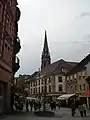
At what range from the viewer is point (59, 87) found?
337ft

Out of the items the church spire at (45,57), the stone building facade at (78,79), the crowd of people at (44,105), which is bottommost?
the crowd of people at (44,105)

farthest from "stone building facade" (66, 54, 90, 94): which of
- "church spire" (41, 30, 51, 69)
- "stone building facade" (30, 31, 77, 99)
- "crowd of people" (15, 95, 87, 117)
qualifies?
"church spire" (41, 30, 51, 69)

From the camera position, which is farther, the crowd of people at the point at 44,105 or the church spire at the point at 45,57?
the church spire at the point at 45,57

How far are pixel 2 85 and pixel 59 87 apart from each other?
71.2m

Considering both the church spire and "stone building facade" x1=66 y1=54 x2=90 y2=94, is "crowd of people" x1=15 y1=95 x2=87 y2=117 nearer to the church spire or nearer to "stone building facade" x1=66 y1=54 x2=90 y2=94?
"stone building facade" x1=66 y1=54 x2=90 y2=94

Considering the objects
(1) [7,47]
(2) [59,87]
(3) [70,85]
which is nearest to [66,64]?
(2) [59,87]

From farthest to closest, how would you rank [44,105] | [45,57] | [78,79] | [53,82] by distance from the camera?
[45,57], [53,82], [78,79], [44,105]

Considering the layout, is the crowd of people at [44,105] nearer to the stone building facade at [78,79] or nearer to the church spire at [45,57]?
the stone building facade at [78,79]

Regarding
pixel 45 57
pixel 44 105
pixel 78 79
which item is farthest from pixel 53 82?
pixel 44 105

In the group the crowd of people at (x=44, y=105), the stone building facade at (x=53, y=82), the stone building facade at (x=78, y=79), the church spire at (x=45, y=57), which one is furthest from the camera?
the church spire at (x=45, y=57)

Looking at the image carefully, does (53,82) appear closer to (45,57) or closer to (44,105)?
(45,57)

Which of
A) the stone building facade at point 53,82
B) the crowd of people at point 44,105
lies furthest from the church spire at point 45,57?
the crowd of people at point 44,105

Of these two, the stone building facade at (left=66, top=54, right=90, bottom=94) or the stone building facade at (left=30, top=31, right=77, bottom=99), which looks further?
the stone building facade at (left=30, top=31, right=77, bottom=99)

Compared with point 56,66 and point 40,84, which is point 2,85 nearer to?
point 56,66
